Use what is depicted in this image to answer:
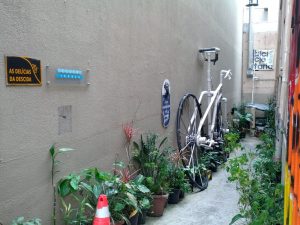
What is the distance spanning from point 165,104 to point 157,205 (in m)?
1.68

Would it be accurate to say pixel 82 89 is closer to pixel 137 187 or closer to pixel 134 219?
pixel 137 187

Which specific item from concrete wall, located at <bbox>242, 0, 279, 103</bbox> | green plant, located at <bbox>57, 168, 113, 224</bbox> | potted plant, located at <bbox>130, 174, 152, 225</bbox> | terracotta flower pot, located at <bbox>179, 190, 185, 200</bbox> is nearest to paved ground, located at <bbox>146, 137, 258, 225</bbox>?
terracotta flower pot, located at <bbox>179, 190, 185, 200</bbox>

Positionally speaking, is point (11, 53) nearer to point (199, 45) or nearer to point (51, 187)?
point (51, 187)

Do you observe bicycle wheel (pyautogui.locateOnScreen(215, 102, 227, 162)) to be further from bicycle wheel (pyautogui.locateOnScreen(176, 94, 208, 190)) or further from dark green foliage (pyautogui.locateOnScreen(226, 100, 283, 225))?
dark green foliage (pyautogui.locateOnScreen(226, 100, 283, 225))

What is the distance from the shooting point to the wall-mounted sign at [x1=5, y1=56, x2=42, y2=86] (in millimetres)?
2262

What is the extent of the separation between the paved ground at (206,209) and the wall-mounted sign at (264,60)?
9.18m

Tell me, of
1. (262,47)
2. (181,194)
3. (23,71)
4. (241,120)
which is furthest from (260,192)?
(262,47)

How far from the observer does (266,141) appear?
6090mm

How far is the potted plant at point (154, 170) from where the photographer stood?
411 cm

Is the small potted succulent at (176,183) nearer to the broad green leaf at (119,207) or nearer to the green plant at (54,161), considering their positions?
the broad green leaf at (119,207)

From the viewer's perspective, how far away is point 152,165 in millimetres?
4141

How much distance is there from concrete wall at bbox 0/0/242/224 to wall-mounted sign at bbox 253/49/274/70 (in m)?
8.87

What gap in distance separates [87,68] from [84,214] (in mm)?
1305

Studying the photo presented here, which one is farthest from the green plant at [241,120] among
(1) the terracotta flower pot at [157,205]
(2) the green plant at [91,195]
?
(2) the green plant at [91,195]
